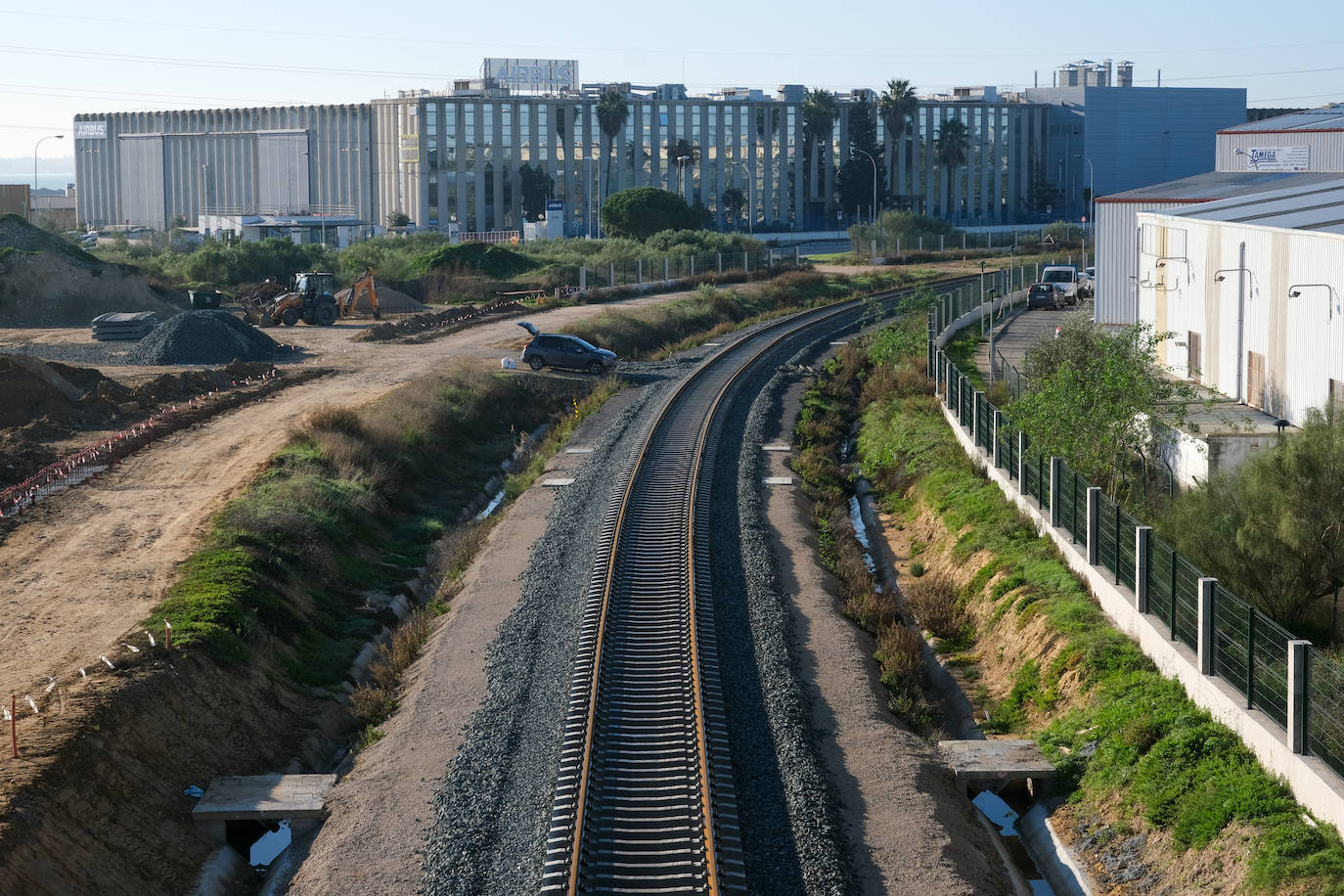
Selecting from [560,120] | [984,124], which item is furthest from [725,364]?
[984,124]

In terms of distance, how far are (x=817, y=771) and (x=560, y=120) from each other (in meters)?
125

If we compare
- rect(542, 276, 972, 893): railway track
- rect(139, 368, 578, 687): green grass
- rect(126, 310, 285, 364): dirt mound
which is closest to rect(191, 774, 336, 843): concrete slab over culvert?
rect(542, 276, 972, 893): railway track

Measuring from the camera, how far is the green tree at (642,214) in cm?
9656

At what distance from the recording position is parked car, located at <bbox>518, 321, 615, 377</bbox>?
150ft

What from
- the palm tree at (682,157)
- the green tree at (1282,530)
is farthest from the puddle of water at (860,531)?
the palm tree at (682,157)

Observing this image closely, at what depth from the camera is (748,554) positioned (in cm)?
2378

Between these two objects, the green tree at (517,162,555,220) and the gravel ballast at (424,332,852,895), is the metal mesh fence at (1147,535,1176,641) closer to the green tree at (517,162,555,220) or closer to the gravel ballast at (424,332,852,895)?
the gravel ballast at (424,332,852,895)

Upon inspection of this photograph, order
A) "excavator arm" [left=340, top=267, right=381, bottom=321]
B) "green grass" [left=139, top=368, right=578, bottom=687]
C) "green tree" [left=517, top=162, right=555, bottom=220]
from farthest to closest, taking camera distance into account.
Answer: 1. "green tree" [left=517, top=162, right=555, bottom=220]
2. "excavator arm" [left=340, top=267, right=381, bottom=321]
3. "green grass" [left=139, top=368, right=578, bottom=687]

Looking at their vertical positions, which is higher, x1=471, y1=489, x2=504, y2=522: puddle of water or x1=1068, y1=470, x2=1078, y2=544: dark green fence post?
x1=1068, y1=470, x2=1078, y2=544: dark green fence post

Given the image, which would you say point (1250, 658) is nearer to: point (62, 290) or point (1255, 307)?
point (1255, 307)

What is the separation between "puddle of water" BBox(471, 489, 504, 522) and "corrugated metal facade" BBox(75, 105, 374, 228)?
107 meters

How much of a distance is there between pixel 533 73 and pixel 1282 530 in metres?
133

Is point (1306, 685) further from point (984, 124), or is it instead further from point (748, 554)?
point (984, 124)

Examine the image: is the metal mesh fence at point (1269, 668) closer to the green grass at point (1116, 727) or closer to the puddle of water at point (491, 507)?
the green grass at point (1116, 727)
